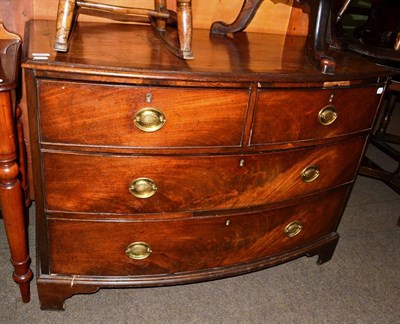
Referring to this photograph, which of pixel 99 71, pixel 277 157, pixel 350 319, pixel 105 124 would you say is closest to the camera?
pixel 99 71

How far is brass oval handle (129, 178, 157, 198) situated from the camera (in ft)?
4.10

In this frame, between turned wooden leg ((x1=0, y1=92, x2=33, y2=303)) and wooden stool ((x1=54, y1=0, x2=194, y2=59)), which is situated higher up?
wooden stool ((x1=54, y1=0, x2=194, y2=59))

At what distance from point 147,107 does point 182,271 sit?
71cm

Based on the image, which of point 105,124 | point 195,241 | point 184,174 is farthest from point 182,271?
point 105,124

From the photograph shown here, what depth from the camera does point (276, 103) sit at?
4.08ft

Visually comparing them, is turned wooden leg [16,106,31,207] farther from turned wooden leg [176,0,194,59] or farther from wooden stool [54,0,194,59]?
turned wooden leg [176,0,194,59]

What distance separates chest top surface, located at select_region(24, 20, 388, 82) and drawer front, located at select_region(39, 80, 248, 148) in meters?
0.06

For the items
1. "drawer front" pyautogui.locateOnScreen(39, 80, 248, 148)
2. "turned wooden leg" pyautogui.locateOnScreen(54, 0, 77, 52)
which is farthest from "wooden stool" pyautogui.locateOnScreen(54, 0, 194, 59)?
"drawer front" pyautogui.locateOnScreen(39, 80, 248, 148)

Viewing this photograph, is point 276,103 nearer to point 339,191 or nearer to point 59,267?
point 339,191

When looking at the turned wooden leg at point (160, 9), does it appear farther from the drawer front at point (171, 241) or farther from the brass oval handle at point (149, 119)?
the drawer front at point (171, 241)

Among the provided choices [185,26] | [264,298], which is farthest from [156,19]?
[264,298]

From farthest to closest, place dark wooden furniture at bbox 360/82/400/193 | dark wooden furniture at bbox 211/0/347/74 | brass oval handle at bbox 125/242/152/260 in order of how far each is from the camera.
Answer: dark wooden furniture at bbox 360/82/400/193, brass oval handle at bbox 125/242/152/260, dark wooden furniture at bbox 211/0/347/74

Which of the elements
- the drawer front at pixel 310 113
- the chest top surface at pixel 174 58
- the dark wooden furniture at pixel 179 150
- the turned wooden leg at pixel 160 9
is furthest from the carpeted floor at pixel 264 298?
the turned wooden leg at pixel 160 9

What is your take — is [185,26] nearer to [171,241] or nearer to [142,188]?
[142,188]
